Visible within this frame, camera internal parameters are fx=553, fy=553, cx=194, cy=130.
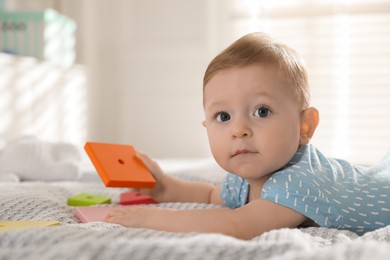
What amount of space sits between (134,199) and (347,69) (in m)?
2.17

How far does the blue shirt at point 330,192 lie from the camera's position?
874mm

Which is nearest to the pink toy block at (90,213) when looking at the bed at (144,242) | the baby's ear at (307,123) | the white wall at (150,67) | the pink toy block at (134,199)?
the bed at (144,242)

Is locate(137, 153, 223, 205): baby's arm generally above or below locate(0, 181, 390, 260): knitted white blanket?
below

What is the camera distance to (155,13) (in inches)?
129

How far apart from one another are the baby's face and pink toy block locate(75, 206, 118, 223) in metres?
0.24

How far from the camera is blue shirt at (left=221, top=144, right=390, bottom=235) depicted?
87cm

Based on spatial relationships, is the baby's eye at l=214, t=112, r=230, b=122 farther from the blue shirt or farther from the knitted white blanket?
the knitted white blanket

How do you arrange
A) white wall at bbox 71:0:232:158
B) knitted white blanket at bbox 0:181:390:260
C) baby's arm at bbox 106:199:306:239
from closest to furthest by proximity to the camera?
knitted white blanket at bbox 0:181:390:260 < baby's arm at bbox 106:199:306:239 < white wall at bbox 71:0:232:158

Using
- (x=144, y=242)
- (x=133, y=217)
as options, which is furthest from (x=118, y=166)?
(x=144, y=242)

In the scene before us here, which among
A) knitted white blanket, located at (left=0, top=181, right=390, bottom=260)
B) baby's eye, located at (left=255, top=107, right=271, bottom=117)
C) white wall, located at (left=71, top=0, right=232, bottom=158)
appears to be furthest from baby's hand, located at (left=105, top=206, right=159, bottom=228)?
white wall, located at (left=71, top=0, right=232, bottom=158)

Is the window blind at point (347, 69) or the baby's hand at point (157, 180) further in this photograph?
the window blind at point (347, 69)

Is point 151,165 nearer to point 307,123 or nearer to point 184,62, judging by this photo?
point 307,123

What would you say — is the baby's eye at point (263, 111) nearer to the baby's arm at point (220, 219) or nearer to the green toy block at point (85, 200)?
the baby's arm at point (220, 219)

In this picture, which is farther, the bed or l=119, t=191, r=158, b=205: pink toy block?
l=119, t=191, r=158, b=205: pink toy block
